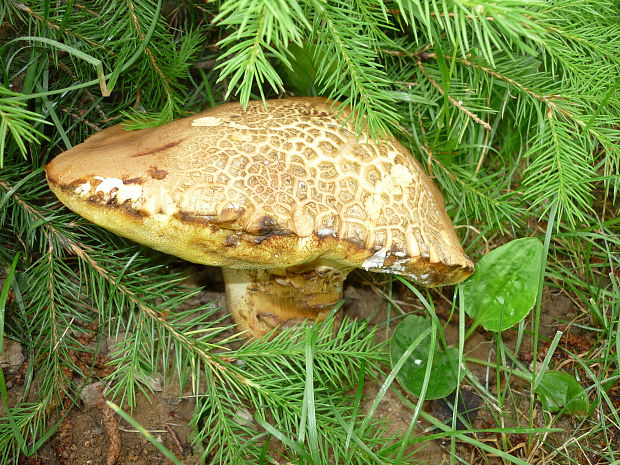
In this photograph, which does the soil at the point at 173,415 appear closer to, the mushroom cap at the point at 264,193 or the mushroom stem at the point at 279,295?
the mushroom stem at the point at 279,295

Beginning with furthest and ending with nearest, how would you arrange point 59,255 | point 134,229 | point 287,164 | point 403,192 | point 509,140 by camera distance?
point 509,140, point 59,255, point 403,192, point 287,164, point 134,229

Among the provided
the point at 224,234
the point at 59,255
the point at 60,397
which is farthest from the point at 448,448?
the point at 59,255

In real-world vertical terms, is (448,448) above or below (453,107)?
below

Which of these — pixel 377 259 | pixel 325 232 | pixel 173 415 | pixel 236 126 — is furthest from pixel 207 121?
pixel 173 415

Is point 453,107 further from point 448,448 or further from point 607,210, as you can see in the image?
point 448,448

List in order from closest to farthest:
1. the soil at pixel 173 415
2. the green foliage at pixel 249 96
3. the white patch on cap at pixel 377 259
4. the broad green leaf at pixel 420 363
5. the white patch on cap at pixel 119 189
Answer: the white patch on cap at pixel 119 189 → the white patch on cap at pixel 377 259 → the green foliage at pixel 249 96 → the soil at pixel 173 415 → the broad green leaf at pixel 420 363

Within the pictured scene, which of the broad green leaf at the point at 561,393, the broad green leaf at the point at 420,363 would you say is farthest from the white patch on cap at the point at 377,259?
the broad green leaf at the point at 561,393
